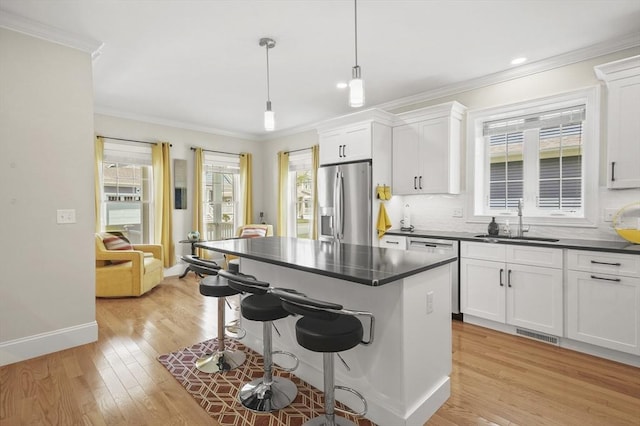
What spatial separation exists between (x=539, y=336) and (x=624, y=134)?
2.00m

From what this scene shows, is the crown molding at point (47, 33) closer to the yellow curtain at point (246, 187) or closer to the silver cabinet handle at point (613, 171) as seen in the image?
the yellow curtain at point (246, 187)

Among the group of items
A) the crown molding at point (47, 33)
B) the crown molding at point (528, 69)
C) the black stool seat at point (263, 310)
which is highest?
the crown molding at point (47, 33)

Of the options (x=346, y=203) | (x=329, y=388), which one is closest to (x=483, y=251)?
(x=346, y=203)

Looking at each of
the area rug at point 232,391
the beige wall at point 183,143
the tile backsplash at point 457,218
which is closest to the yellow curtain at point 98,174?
the beige wall at point 183,143

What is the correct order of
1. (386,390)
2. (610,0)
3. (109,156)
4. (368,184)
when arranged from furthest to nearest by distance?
(109,156) → (368,184) → (610,0) → (386,390)

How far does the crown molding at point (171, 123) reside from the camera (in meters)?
5.24

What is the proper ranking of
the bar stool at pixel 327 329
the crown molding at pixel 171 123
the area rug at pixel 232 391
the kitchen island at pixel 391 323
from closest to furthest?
the bar stool at pixel 327 329, the kitchen island at pixel 391 323, the area rug at pixel 232 391, the crown molding at pixel 171 123

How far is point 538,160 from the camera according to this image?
3.76 meters

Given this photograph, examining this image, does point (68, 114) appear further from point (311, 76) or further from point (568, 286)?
point (568, 286)

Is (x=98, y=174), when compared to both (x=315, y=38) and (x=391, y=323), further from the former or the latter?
(x=391, y=323)

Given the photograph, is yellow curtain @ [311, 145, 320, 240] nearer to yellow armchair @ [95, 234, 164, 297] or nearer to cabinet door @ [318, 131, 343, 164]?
cabinet door @ [318, 131, 343, 164]

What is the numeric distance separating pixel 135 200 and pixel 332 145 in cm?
355

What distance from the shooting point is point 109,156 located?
5324 mm

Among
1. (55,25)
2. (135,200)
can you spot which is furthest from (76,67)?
(135,200)
